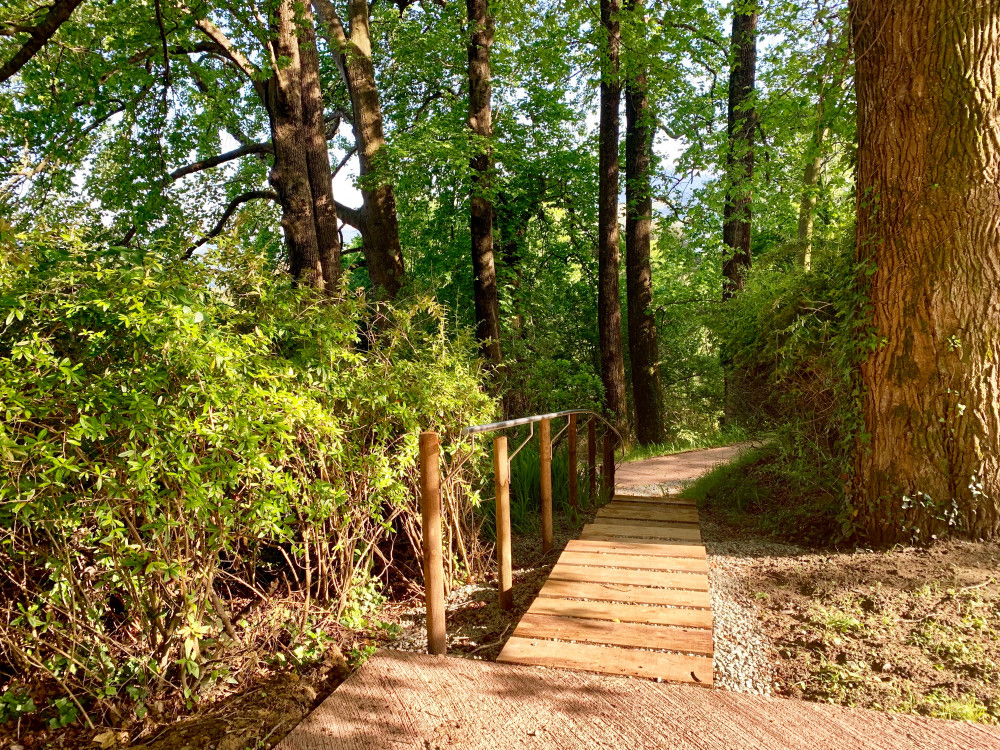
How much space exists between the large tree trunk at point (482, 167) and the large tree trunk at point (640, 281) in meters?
3.19

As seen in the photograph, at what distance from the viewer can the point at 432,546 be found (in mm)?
3074

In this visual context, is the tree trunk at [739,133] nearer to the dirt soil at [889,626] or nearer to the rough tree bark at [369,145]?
the rough tree bark at [369,145]

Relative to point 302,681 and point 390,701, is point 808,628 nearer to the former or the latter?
point 390,701

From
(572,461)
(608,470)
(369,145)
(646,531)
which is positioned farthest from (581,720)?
(369,145)

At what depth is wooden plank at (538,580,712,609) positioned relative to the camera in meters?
3.36

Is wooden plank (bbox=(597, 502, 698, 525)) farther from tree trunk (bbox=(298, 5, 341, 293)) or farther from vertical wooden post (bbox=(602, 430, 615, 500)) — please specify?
tree trunk (bbox=(298, 5, 341, 293))

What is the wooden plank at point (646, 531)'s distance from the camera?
490 centimetres

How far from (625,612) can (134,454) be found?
2.36 metres

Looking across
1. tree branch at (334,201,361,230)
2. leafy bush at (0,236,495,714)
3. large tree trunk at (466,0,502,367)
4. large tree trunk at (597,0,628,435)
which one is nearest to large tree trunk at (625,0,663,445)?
large tree trunk at (597,0,628,435)

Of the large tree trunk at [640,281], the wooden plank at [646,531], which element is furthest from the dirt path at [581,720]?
the large tree trunk at [640,281]

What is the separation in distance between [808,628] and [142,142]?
10889mm

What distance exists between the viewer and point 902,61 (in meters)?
4.04

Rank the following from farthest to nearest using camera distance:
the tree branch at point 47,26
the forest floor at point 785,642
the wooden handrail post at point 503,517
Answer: the tree branch at point 47,26, the wooden handrail post at point 503,517, the forest floor at point 785,642

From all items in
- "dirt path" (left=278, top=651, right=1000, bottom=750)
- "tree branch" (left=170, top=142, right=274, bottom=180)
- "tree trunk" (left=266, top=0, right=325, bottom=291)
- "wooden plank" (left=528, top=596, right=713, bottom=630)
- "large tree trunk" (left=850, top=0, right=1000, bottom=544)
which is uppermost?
"tree branch" (left=170, top=142, right=274, bottom=180)
